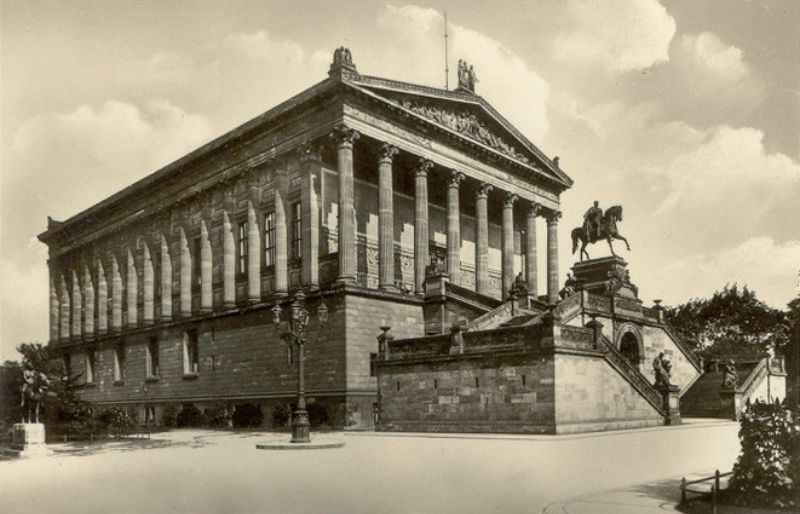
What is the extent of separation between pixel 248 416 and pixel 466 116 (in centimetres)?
2053

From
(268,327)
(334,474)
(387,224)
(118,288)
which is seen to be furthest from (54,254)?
(334,474)

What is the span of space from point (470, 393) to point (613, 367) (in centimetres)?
565

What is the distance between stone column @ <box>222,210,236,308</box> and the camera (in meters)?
45.6

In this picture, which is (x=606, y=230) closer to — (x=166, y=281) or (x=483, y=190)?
(x=483, y=190)

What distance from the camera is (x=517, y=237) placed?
5659 centimetres

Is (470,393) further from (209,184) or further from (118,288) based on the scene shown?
(118,288)

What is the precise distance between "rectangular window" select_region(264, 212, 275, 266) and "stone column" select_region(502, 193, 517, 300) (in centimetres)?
1374

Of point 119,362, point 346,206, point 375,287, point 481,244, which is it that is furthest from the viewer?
point 119,362

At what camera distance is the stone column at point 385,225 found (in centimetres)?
3909

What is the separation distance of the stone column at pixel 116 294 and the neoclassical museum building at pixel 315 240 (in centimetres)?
11

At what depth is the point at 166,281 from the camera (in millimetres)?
51500

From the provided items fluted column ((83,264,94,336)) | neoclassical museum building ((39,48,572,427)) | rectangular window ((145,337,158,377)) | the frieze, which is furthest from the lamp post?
fluted column ((83,264,94,336))

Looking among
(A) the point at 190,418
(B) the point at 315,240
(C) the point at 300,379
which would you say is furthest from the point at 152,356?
(C) the point at 300,379

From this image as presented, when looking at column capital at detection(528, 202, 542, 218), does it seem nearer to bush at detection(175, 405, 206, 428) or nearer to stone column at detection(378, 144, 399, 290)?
stone column at detection(378, 144, 399, 290)
